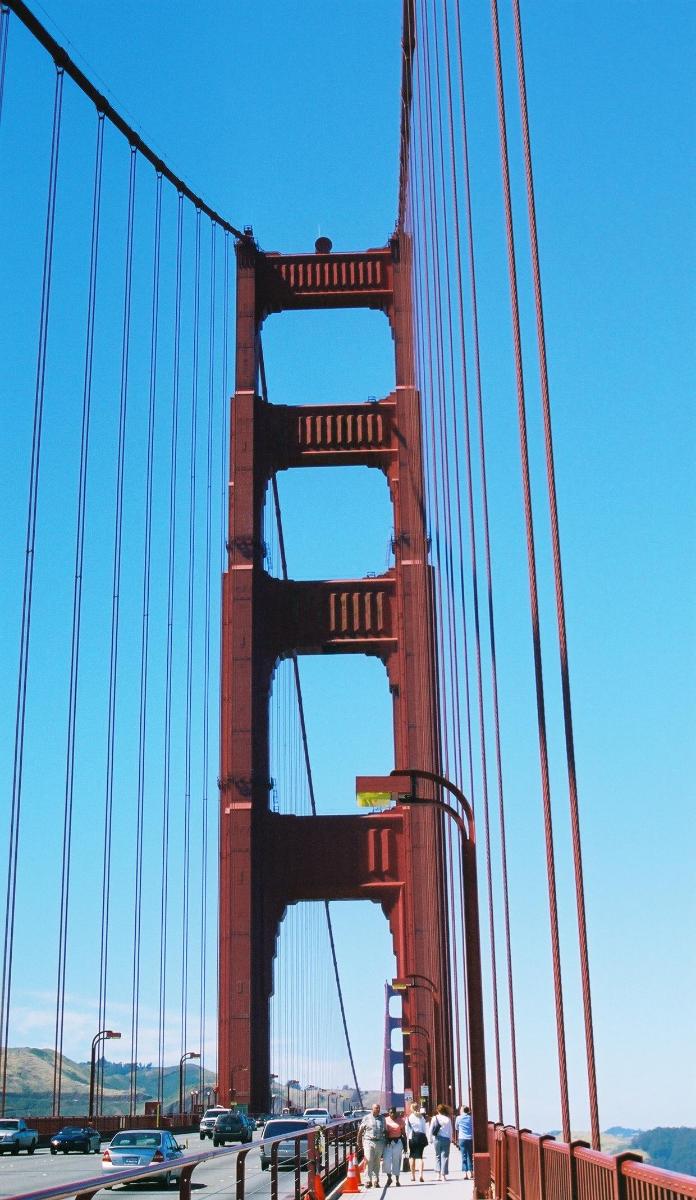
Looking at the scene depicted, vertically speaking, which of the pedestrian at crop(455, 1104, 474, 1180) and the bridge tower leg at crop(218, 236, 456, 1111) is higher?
the bridge tower leg at crop(218, 236, 456, 1111)

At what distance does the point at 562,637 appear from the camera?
34.7 feet

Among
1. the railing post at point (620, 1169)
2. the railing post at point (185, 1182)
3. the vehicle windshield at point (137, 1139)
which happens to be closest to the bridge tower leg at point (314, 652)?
the vehicle windshield at point (137, 1139)

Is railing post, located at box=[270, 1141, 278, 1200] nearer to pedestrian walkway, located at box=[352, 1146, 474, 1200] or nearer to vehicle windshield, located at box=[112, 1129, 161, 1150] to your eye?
pedestrian walkway, located at box=[352, 1146, 474, 1200]

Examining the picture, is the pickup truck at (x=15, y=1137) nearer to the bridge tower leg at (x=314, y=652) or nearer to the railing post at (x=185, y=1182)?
the bridge tower leg at (x=314, y=652)

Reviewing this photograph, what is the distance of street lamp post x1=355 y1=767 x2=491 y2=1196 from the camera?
48.1 feet

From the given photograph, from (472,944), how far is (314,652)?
2130 centimetres

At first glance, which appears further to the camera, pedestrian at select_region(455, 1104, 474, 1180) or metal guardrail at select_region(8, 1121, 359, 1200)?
pedestrian at select_region(455, 1104, 474, 1180)

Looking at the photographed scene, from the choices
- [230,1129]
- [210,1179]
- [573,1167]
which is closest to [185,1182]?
[210,1179]

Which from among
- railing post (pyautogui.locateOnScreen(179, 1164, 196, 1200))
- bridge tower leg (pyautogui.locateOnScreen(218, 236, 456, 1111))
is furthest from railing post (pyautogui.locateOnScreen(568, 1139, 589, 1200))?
bridge tower leg (pyautogui.locateOnScreen(218, 236, 456, 1111))

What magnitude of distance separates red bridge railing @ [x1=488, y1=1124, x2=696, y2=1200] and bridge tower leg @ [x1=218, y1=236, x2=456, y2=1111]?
59.3 feet

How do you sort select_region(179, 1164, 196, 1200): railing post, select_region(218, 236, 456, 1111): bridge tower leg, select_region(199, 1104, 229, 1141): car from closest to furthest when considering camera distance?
1. select_region(179, 1164, 196, 1200): railing post
2. select_region(218, 236, 456, 1111): bridge tower leg
3. select_region(199, 1104, 229, 1141): car

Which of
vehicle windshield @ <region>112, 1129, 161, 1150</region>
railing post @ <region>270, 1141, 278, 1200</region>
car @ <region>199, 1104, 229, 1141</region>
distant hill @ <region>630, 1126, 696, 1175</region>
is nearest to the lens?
railing post @ <region>270, 1141, 278, 1200</region>

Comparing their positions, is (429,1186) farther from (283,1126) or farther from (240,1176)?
(240,1176)

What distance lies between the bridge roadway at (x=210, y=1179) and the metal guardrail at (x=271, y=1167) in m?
0.04
